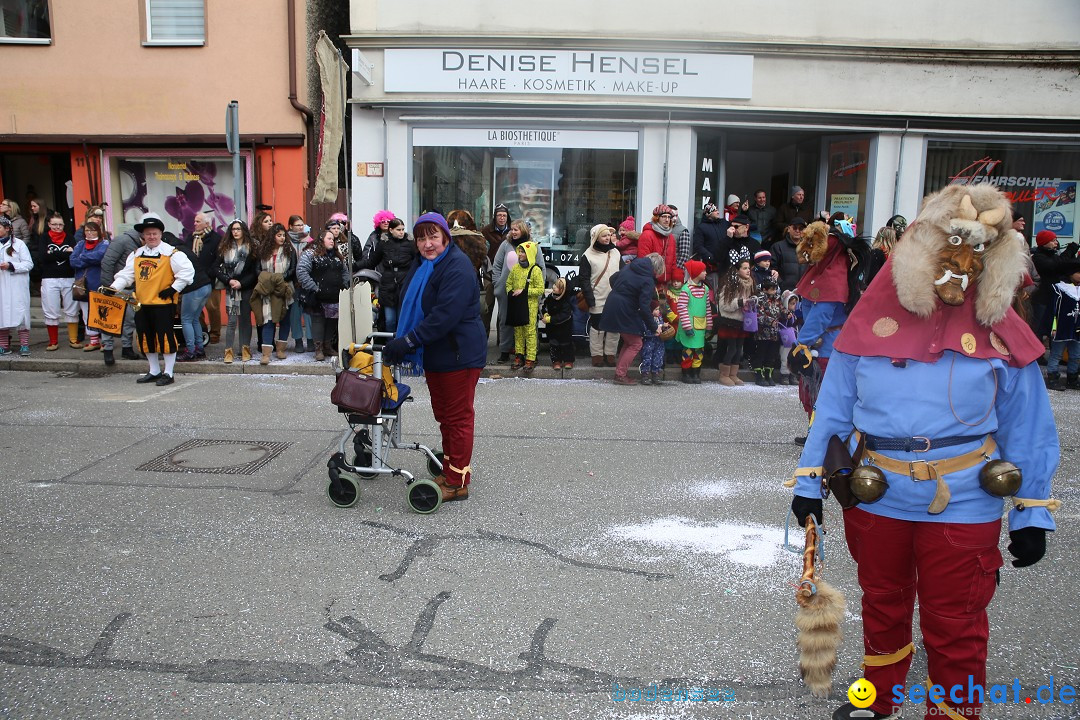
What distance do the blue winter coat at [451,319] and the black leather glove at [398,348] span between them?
0.23 ft

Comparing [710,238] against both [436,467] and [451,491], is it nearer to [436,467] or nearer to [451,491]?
[436,467]

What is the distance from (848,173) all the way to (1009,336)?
1218cm

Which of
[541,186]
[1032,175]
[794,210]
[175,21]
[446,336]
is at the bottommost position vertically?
[446,336]

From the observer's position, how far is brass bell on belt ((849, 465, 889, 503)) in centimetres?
276

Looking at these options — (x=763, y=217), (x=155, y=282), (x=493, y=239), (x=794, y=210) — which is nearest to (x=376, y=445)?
(x=155, y=282)

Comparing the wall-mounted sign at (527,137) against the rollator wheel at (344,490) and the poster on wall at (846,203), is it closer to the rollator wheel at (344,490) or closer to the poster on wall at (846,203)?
the poster on wall at (846,203)

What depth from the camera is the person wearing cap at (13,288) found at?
1108 cm

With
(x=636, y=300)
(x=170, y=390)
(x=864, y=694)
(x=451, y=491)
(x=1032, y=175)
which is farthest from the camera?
(x=1032, y=175)

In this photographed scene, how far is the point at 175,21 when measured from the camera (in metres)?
14.0

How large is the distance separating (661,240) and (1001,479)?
8605mm

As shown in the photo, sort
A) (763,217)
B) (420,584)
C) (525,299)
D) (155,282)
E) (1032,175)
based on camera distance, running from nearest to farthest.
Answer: (420,584)
(155,282)
(525,299)
(763,217)
(1032,175)

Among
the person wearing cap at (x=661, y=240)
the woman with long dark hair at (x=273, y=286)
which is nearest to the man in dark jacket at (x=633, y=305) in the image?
the person wearing cap at (x=661, y=240)

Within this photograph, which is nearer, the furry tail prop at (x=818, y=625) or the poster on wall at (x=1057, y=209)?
the furry tail prop at (x=818, y=625)

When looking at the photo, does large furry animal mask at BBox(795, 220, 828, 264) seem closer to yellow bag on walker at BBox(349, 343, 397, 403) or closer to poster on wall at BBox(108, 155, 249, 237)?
yellow bag on walker at BBox(349, 343, 397, 403)
